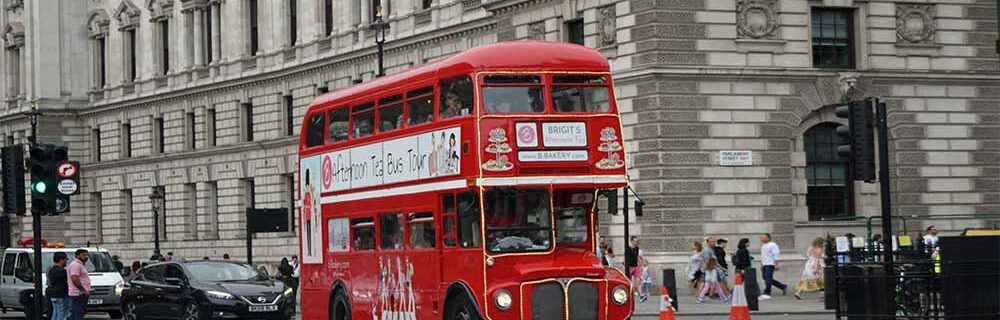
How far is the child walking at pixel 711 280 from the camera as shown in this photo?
40.8 metres

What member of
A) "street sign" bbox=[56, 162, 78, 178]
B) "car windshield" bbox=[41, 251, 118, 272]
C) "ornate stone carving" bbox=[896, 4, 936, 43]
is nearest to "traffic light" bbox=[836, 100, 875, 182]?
"street sign" bbox=[56, 162, 78, 178]

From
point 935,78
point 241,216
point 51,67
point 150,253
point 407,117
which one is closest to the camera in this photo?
point 407,117

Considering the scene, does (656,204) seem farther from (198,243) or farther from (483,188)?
(198,243)

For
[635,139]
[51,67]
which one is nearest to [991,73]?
[635,139]

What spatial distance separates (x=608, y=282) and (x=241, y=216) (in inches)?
1892

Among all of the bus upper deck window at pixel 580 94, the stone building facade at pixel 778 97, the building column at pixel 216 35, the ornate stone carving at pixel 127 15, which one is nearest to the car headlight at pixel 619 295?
the bus upper deck window at pixel 580 94

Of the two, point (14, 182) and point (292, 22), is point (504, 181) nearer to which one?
point (14, 182)

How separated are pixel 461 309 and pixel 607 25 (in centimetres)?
2152

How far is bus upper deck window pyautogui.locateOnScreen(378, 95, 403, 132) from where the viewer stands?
89.0 ft

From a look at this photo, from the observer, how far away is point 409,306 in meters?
27.1

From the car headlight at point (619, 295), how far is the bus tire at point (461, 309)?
1847 mm

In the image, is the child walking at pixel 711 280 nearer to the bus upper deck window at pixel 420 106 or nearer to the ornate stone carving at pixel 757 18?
the ornate stone carving at pixel 757 18

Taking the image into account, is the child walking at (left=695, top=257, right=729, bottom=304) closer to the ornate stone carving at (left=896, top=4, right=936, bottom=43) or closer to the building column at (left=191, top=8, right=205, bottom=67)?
the ornate stone carving at (left=896, top=4, right=936, bottom=43)

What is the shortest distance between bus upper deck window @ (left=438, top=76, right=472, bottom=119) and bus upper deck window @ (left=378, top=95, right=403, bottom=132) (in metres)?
1.55
